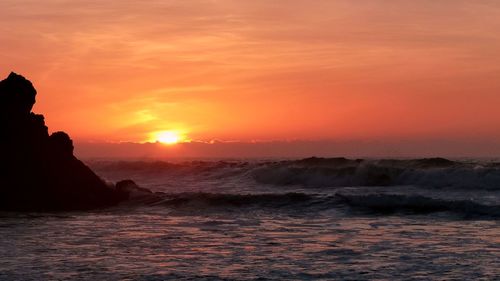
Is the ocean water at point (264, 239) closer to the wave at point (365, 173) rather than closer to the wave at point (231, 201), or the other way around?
the wave at point (231, 201)

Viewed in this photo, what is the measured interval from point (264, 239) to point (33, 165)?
16305 millimetres

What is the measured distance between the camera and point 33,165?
33188 mm

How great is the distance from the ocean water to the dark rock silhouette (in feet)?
7.13

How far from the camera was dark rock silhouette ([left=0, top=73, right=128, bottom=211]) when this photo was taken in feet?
106

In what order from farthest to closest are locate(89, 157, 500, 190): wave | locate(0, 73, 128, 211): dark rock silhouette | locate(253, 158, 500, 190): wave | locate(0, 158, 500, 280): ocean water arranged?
locate(89, 157, 500, 190): wave → locate(253, 158, 500, 190): wave → locate(0, 73, 128, 211): dark rock silhouette → locate(0, 158, 500, 280): ocean water

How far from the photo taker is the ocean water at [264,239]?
1603cm

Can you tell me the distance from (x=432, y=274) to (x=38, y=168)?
22989 mm

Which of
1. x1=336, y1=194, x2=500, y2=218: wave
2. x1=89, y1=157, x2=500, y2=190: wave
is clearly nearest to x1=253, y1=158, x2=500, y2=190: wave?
x1=89, y1=157, x2=500, y2=190: wave

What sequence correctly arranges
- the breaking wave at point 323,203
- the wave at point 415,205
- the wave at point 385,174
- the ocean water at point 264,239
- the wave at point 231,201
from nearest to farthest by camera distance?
the ocean water at point 264,239 < the wave at point 415,205 < the breaking wave at point 323,203 < the wave at point 231,201 < the wave at point 385,174

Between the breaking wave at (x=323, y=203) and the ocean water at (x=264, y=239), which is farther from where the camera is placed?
the breaking wave at (x=323, y=203)

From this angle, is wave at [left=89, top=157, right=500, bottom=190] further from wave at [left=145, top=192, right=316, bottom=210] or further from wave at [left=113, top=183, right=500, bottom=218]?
wave at [left=145, top=192, right=316, bottom=210]

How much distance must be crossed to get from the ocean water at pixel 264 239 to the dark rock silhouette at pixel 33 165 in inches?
85.6

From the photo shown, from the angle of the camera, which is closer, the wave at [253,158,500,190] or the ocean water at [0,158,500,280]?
the ocean water at [0,158,500,280]

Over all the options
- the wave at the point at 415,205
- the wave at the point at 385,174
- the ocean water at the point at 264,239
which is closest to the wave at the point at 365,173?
the wave at the point at 385,174
